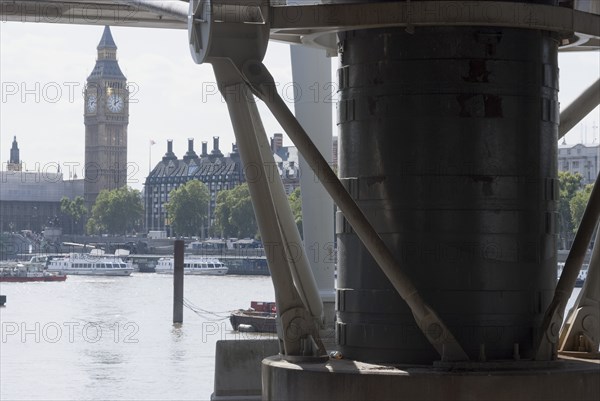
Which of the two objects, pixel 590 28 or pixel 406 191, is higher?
pixel 590 28

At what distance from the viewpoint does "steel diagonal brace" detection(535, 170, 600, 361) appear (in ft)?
17.7

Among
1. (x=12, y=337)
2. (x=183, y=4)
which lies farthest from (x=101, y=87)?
(x=183, y=4)

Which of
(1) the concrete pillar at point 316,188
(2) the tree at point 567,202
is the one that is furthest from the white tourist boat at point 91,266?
(1) the concrete pillar at point 316,188

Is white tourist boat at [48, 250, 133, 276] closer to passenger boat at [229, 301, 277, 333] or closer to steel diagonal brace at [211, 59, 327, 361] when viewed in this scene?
passenger boat at [229, 301, 277, 333]

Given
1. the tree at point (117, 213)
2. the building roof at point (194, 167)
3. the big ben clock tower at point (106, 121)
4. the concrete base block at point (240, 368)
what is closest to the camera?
the concrete base block at point (240, 368)

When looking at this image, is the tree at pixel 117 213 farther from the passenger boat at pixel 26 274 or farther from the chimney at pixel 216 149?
the passenger boat at pixel 26 274

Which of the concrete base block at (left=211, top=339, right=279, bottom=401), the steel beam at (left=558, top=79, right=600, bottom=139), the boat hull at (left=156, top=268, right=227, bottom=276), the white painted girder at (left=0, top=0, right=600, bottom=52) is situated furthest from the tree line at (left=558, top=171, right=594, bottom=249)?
the white painted girder at (left=0, top=0, right=600, bottom=52)

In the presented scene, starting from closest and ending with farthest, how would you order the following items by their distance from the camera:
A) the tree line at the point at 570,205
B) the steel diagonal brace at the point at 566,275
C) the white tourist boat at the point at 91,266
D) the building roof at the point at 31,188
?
the steel diagonal brace at the point at 566,275, the tree line at the point at 570,205, the white tourist boat at the point at 91,266, the building roof at the point at 31,188

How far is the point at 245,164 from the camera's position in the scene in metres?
5.27

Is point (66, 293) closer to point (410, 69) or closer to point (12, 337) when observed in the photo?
point (12, 337)

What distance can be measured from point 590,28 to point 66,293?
267ft

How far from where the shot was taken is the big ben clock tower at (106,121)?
174613mm

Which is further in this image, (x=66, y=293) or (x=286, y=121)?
(x=66, y=293)

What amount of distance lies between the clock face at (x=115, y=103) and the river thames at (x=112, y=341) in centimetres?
9464
